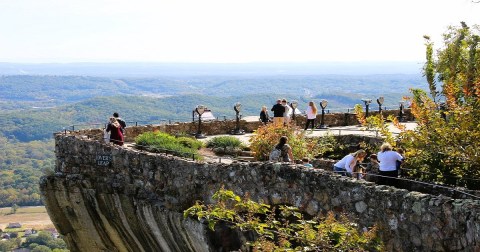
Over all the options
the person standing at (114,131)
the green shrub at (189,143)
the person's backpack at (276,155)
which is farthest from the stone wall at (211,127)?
the person's backpack at (276,155)

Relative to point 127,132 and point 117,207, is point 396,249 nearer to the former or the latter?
point 117,207

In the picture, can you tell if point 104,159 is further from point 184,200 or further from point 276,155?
point 276,155

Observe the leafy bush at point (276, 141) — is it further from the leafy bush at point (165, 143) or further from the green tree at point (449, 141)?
the green tree at point (449, 141)

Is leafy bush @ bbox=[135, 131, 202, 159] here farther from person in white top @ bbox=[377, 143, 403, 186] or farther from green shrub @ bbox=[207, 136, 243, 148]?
person in white top @ bbox=[377, 143, 403, 186]

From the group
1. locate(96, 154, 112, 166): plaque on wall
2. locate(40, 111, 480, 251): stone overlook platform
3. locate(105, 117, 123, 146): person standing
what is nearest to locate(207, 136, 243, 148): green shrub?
locate(105, 117, 123, 146): person standing

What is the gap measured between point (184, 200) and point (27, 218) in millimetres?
144036

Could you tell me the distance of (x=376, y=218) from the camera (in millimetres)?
11672

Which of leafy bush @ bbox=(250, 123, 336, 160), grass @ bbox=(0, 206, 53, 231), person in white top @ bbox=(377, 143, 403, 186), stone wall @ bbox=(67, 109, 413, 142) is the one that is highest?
person in white top @ bbox=(377, 143, 403, 186)

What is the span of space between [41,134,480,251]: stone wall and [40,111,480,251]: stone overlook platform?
0.02 m

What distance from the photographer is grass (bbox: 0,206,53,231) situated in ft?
470

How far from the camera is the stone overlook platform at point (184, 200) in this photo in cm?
1085

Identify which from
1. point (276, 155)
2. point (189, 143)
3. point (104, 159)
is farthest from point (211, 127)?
Answer: point (276, 155)

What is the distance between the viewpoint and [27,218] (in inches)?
5994

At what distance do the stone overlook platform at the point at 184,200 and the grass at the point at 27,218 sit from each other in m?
122
